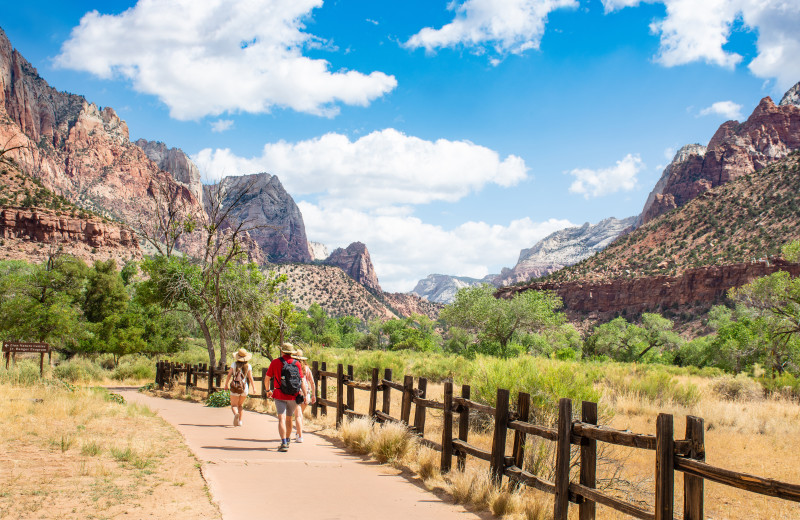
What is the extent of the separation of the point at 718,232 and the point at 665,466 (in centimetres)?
8791

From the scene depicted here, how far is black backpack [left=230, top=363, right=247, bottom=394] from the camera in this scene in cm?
1118

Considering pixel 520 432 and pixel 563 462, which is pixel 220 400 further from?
pixel 563 462

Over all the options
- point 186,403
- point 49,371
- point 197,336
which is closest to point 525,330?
point 186,403

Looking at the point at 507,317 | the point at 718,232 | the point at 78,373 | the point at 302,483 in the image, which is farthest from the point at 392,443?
the point at 718,232

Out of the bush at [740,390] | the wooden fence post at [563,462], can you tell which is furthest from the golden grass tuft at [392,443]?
the bush at [740,390]

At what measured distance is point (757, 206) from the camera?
74062mm

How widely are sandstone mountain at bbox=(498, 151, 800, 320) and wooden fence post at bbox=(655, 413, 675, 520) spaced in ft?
232

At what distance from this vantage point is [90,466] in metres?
6.59

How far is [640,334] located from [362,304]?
77.6 metres

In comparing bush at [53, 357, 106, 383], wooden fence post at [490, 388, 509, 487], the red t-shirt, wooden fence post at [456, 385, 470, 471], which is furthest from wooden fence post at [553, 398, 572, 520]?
bush at [53, 357, 106, 383]

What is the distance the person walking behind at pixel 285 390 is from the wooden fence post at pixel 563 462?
4.92 metres

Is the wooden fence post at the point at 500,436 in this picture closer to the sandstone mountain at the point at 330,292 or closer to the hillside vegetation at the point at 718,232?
the hillside vegetation at the point at 718,232

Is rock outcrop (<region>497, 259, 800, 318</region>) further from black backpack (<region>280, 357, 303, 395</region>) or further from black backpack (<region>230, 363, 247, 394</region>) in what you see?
black backpack (<region>280, 357, 303, 395</region>)

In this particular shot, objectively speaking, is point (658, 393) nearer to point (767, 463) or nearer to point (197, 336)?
point (767, 463)
